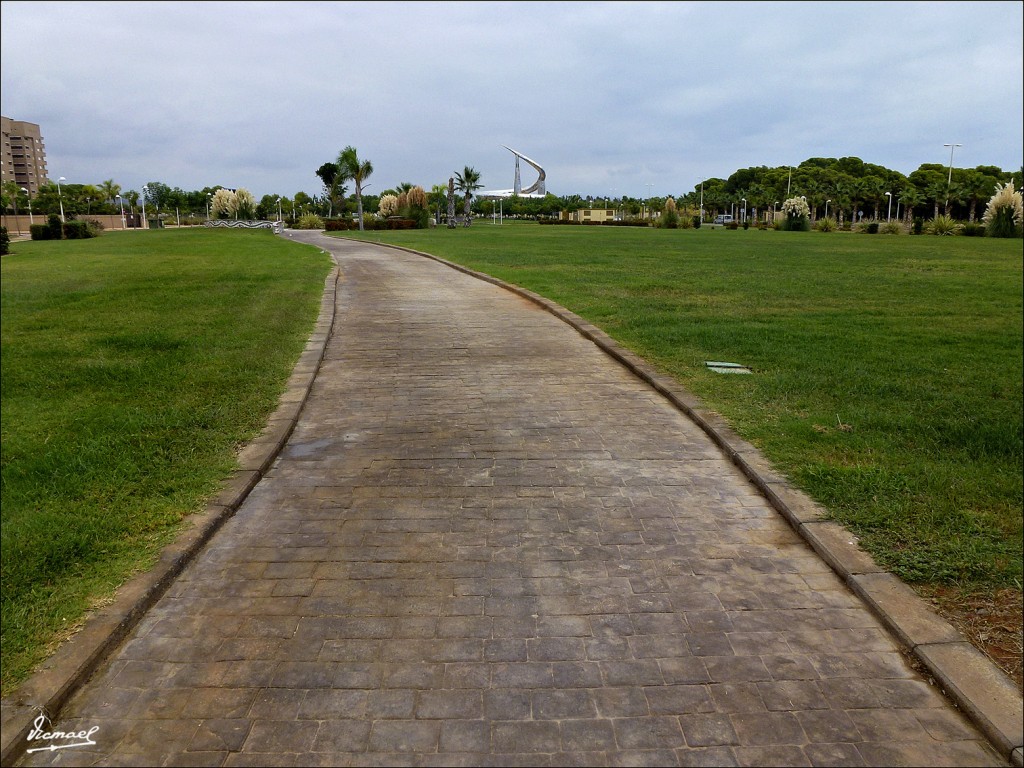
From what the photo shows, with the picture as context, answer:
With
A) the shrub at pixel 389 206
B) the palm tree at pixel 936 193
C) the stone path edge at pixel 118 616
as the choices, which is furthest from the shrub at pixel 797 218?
the stone path edge at pixel 118 616

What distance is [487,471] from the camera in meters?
5.16

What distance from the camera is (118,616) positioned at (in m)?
3.27

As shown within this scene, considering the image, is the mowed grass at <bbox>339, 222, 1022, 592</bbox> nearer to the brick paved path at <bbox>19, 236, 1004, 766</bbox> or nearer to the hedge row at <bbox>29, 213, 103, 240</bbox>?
the brick paved path at <bbox>19, 236, 1004, 766</bbox>

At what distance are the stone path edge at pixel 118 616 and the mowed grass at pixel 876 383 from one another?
3.69 meters

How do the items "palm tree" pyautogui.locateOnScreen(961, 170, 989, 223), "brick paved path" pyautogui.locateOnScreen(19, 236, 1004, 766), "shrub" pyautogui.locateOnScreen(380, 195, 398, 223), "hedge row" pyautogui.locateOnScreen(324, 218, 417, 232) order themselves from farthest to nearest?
"shrub" pyautogui.locateOnScreen(380, 195, 398, 223)
"palm tree" pyautogui.locateOnScreen(961, 170, 989, 223)
"hedge row" pyautogui.locateOnScreen(324, 218, 417, 232)
"brick paved path" pyautogui.locateOnScreen(19, 236, 1004, 766)

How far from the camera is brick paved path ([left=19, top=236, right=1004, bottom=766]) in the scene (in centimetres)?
257

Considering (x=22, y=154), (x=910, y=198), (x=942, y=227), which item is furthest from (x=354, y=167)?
(x=22, y=154)

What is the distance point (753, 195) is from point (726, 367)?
95.0 m

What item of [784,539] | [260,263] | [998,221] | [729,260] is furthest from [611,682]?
[729,260]

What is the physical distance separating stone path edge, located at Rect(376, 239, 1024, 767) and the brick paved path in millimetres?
73

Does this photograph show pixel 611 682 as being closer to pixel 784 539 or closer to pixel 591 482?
pixel 784 539

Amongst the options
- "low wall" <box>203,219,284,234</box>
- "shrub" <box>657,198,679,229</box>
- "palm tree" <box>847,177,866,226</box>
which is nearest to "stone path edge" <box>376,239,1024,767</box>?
"low wall" <box>203,219,284,234</box>

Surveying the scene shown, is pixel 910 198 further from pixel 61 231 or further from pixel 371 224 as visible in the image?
pixel 61 231

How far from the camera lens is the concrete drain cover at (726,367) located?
7.78m
